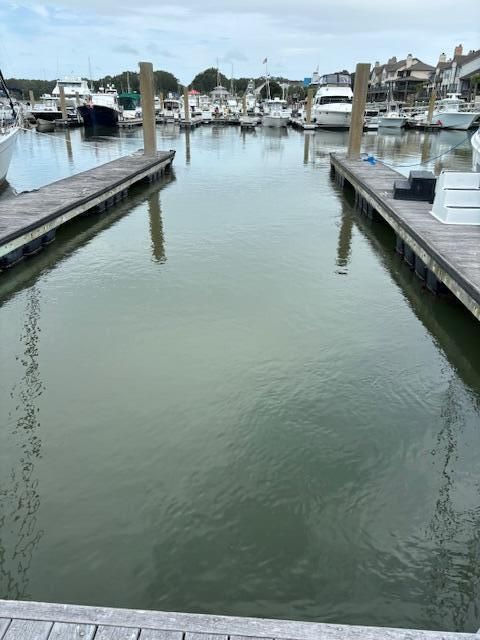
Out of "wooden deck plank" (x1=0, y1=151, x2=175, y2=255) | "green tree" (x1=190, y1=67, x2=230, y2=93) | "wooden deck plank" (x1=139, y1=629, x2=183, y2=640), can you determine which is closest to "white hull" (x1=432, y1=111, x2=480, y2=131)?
"wooden deck plank" (x1=0, y1=151, x2=175, y2=255)

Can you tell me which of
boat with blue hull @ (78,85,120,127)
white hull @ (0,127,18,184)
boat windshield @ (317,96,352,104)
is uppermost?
boat windshield @ (317,96,352,104)

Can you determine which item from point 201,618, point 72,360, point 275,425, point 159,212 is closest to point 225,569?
point 201,618

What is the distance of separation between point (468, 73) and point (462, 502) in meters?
74.9

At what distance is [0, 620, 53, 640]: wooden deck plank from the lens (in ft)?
7.68

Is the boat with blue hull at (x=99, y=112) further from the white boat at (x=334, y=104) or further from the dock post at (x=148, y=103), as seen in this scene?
the dock post at (x=148, y=103)

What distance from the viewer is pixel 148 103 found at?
67.1ft

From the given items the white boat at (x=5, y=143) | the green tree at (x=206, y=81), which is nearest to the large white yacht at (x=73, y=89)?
the white boat at (x=5, y=143)

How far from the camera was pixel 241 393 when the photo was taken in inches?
223

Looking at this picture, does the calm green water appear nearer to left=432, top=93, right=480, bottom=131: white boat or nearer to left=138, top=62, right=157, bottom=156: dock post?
left=138, top=62, right=157, bottom=156: dock post

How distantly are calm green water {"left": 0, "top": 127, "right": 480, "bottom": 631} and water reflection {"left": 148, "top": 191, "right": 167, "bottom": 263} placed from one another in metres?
0.38

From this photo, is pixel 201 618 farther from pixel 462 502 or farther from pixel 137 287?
pixel 137 287

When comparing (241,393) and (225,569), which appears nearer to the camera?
(225,569)

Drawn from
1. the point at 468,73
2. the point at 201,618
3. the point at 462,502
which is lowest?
the point at 462,502

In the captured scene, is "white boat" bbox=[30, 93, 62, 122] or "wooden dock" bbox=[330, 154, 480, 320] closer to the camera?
"wooden dock" bbox=[330, 154, 480, 320]
